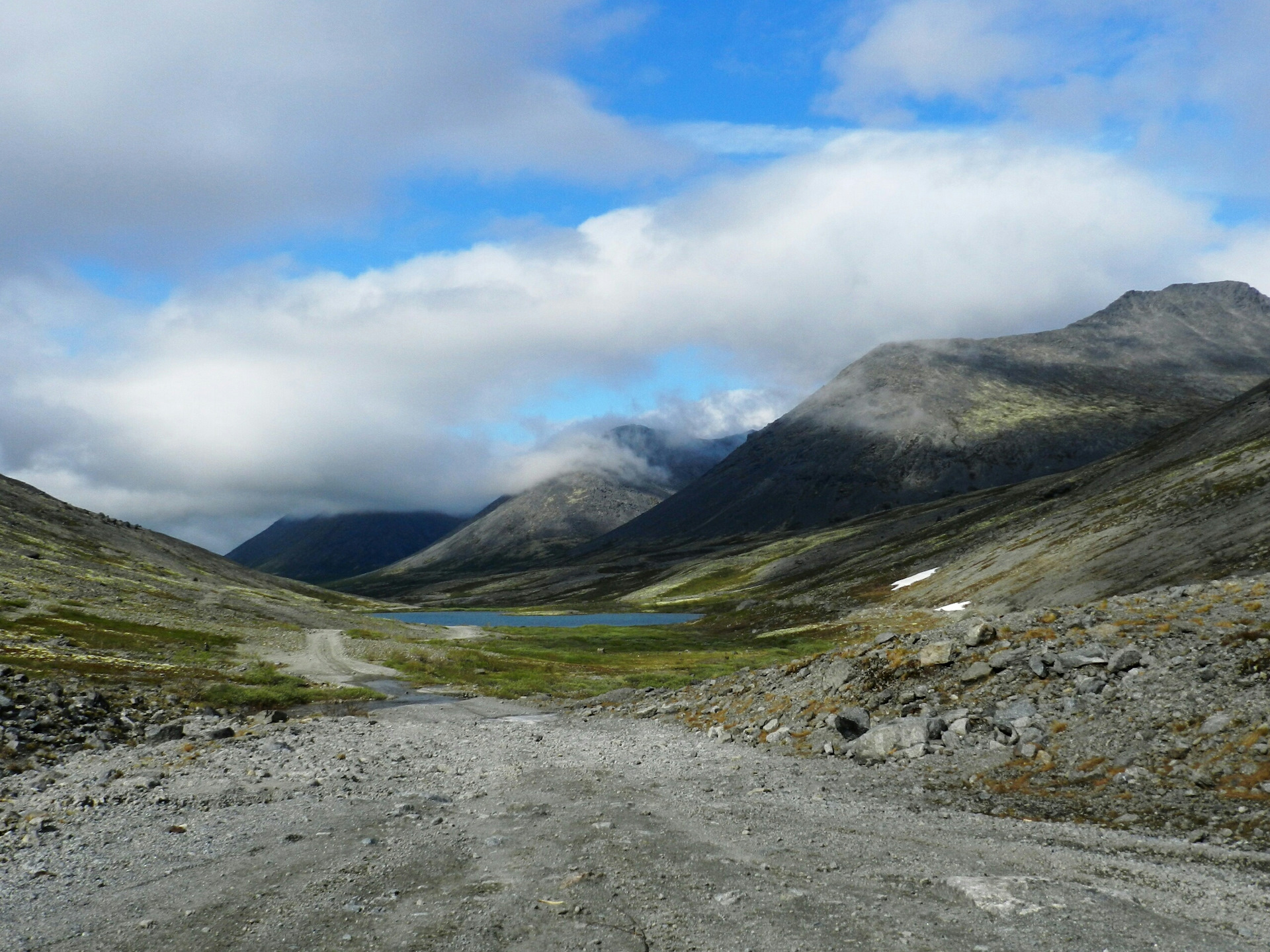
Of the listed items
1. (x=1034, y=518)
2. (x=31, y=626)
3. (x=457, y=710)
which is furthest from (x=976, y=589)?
(x=31, y=626)

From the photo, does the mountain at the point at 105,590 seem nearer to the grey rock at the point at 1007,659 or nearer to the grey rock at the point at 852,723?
the grey rock at the point at 852,723

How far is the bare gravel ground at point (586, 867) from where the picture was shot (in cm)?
1312

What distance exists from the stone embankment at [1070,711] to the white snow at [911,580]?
110730 millimetres

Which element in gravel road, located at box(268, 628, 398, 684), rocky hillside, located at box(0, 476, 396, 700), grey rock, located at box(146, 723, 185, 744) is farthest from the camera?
gravel road, located at box(268, 628, 398, 684)

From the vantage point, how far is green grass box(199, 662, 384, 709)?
50.9 m

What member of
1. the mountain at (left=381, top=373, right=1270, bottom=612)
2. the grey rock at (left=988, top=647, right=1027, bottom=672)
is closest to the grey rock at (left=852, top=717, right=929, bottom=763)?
the grey rock at (left=988, top=647, right=1027, bottom=672)

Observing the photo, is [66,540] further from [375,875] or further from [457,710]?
[375,875]

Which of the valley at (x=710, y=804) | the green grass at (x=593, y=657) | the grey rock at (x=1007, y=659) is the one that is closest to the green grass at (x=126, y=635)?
the green grass at (x=593, y=657)

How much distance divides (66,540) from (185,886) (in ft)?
712

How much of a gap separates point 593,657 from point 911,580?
68.3m

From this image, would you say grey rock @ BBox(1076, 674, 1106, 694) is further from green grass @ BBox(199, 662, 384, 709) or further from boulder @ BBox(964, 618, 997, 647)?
green grass @ BBox(199, 662, 384, 709)

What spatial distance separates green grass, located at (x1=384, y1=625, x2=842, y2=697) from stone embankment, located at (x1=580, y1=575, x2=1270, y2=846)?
22152 mm

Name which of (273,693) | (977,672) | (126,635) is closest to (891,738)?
(977,672)

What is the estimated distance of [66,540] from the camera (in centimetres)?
18925
